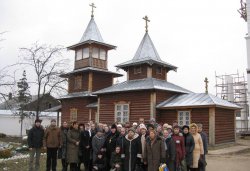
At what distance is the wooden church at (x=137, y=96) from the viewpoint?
18047mm

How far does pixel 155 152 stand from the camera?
7.66 meters

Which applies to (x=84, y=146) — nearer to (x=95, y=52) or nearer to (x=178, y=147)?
(x=178, y=147)

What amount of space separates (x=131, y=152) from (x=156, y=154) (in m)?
0.76

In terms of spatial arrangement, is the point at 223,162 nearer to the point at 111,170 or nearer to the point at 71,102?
the point at 111,170

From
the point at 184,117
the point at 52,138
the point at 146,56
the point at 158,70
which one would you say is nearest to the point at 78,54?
the point at 146,56

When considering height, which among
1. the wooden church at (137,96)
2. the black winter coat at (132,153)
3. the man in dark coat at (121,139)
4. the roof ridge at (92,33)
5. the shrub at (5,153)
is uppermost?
the roof ridge at (92,33)

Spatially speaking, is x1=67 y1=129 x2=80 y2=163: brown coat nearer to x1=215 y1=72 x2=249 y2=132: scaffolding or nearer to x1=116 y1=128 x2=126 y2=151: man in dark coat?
x1=116 y1=128 x2=126 y2=151: man in dark coat

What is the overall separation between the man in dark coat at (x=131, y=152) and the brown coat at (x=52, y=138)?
2.78m

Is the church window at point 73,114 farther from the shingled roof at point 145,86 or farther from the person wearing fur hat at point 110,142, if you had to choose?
the person wearing fur hat at point 110,142

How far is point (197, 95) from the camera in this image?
63.6 ft

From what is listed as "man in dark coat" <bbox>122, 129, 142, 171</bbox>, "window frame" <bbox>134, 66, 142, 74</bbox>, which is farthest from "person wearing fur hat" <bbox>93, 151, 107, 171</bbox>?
"window frame" <bbox>134, 66, 142, 74</bbox>

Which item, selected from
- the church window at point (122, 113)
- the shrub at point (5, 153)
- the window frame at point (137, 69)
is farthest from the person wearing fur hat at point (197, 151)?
the window frame at point (137, 69)

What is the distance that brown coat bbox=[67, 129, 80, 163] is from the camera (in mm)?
9578

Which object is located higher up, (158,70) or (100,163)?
(158,70)
